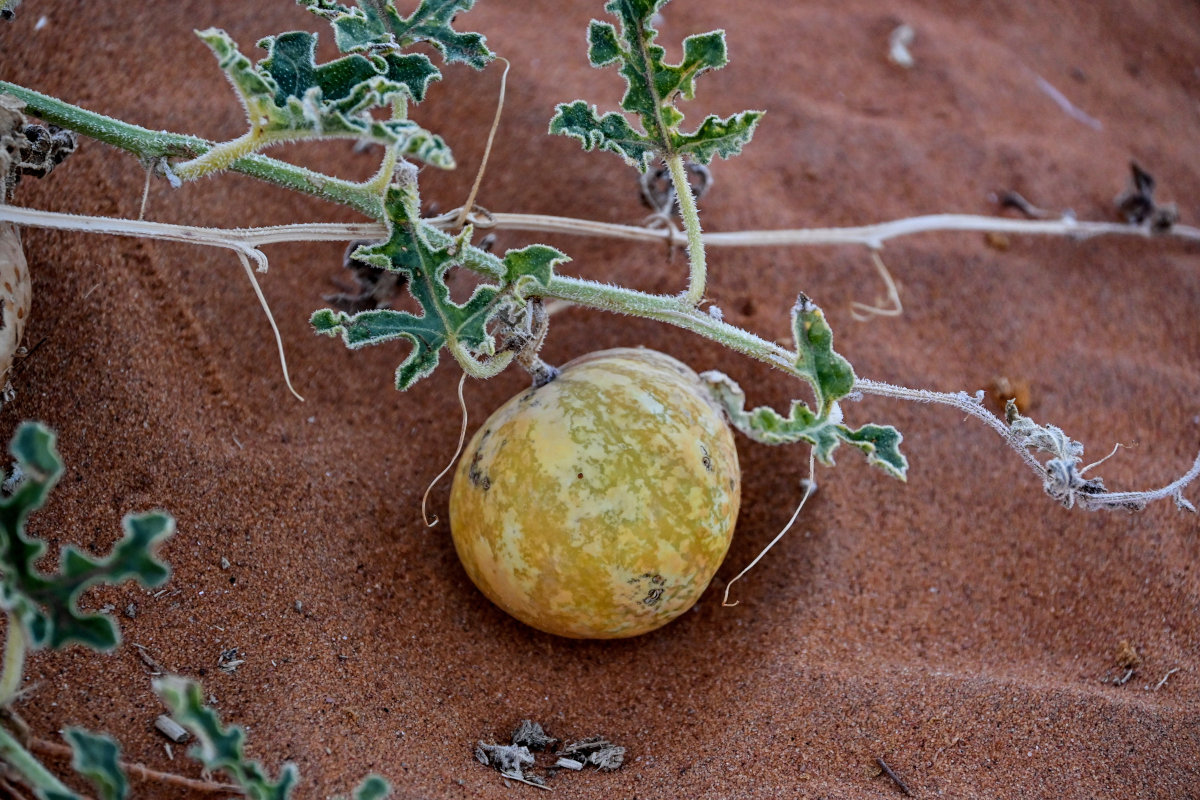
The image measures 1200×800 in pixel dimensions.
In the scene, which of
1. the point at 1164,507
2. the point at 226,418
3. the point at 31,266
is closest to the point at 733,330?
the point at 226,418

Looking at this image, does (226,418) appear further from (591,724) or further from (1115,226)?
(1115,226)

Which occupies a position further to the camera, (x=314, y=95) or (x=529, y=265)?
(x=529, y=265)

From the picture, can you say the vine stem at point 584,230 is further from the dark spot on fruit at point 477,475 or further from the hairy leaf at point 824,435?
the hairy leaf at point 824,435

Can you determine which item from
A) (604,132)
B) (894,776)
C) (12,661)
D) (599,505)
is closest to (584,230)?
(604,132)

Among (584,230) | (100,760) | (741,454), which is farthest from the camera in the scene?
(741,454)

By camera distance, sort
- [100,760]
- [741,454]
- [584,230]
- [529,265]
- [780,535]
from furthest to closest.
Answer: [741,454], [584,230], [780,535], [529,265], [100,760]

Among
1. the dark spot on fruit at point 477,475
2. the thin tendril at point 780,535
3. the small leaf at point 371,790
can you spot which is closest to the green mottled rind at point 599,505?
the dark spot on fruit at point 477,475

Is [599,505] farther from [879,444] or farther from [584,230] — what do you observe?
[584,230]

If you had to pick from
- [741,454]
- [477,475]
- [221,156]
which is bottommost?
[741,454]
